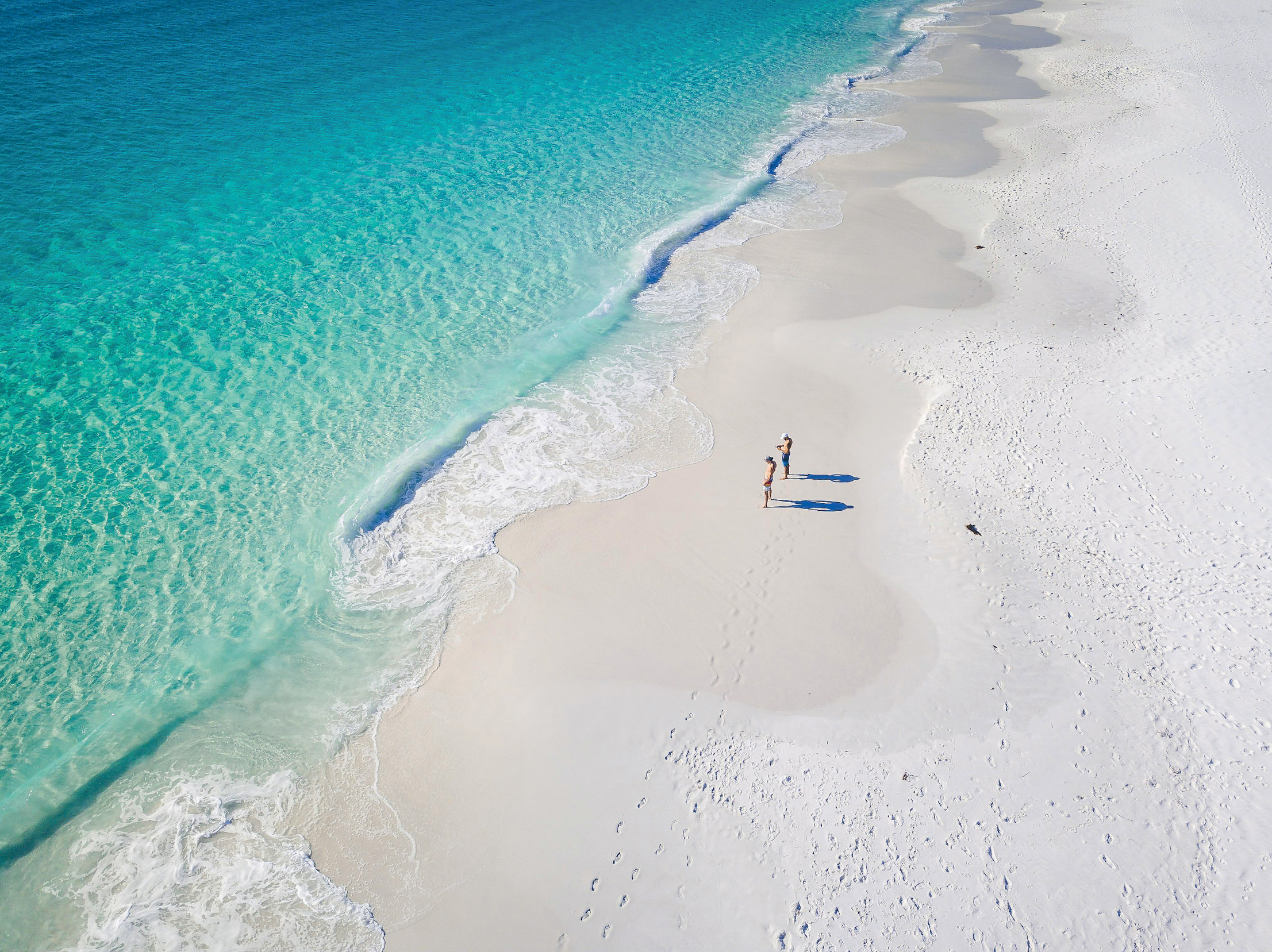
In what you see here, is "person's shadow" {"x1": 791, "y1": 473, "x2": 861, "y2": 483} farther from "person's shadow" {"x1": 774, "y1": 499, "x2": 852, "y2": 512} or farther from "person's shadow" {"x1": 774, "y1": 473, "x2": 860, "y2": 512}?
"person's shadow" {"x1": 774, "y1": 499, "x2": 852, "y2": 512}

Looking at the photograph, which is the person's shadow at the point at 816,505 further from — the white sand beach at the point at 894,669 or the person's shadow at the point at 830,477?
the person's shadow at the point at 830,477

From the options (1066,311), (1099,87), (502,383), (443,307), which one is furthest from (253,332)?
(1099,87)

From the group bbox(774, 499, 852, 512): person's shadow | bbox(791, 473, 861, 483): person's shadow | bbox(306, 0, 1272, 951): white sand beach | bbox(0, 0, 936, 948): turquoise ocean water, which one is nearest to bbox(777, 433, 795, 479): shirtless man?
bbox(791, 473, 861, 483): person's shadow

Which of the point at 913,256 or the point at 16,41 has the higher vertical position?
the point at 16,41

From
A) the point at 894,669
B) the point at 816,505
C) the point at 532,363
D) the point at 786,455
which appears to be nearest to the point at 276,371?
the point at 532,363

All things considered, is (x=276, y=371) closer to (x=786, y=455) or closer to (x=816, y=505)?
(x=786, y=455)

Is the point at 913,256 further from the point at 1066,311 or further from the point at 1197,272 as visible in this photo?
the point at 1197,272
